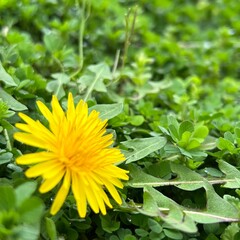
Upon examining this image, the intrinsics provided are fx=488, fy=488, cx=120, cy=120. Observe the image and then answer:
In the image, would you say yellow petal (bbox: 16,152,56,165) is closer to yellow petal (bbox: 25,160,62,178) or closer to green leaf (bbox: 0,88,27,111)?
yellow petal (bbox: 25,160,62,178)

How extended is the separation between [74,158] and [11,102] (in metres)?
0.27

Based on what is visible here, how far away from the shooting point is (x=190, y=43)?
1942mm

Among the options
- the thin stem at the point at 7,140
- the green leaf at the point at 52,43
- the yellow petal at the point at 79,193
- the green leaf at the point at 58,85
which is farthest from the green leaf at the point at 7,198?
the green leaf at the point at 52,43

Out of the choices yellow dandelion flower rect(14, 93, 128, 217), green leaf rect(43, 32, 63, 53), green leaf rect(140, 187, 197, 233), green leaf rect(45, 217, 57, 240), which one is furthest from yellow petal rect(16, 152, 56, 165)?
green leaf rect(43, 32, 63, 53)

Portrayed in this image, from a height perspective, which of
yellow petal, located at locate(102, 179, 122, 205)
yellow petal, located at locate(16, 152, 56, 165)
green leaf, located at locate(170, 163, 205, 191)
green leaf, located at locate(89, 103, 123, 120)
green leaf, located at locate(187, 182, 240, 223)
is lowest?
green leaf, located at locate(187, 182, 240, 223)

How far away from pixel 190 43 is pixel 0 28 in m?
0.78

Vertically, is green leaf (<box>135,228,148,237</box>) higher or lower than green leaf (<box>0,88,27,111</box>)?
lower

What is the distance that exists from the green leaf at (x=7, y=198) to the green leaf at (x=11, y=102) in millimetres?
272

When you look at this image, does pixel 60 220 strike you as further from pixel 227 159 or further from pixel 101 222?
pixel 227 159

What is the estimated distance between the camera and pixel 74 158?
85 centimetres

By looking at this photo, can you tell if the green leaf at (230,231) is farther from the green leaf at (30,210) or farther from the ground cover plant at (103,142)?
the green leaf at (30,210)

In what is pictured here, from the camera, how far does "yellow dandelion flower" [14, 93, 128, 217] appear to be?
0.80 m

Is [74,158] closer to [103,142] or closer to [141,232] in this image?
[103,142]

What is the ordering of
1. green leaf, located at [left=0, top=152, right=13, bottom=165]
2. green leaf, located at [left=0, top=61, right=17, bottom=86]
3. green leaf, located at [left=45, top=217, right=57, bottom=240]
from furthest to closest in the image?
green leaf, located at [left=0, top=61, right=17, bottom=86] → green leaf, located at [left=0, top=152, right=13, bottom=165] → green leaf, located at [left=45, top=217, right=57, bottom=240]
